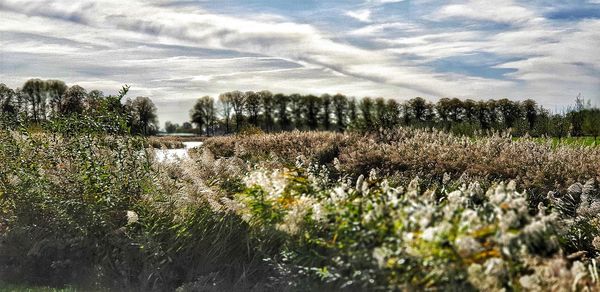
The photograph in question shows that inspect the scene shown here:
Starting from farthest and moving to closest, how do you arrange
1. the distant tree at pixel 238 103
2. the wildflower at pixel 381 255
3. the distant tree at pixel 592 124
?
the distant tree at pixel 238 103, the distant tree at pixel 592 124, the wildflower at pixel 381 255

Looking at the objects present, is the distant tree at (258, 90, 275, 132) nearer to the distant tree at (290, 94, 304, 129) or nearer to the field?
the distant tree at (290, 94, 304, 129)

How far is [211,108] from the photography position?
52500 millimetres

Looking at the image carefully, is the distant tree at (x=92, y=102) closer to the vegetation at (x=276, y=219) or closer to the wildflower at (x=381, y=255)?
the vegetation at (x=276, y=219)

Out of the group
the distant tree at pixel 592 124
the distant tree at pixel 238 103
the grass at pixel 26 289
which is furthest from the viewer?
the distant tree at pixel 238 103

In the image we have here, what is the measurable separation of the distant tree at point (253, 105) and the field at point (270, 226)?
37309mm

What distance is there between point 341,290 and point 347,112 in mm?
43701

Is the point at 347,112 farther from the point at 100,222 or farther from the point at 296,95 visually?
the point at 100,222

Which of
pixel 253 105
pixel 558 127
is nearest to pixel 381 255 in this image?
pixel 558 127

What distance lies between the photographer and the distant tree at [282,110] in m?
48.4

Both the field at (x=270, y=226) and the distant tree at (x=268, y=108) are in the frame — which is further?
the distant tree at (x=268, y=108)

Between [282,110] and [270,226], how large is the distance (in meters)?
43.1

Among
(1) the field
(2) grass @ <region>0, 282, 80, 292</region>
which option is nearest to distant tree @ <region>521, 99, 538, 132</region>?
(1) the field

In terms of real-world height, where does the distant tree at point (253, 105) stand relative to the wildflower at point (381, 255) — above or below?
above

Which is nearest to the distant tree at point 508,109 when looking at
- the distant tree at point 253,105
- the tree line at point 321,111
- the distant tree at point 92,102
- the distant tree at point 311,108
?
the tree line at point 321,111
